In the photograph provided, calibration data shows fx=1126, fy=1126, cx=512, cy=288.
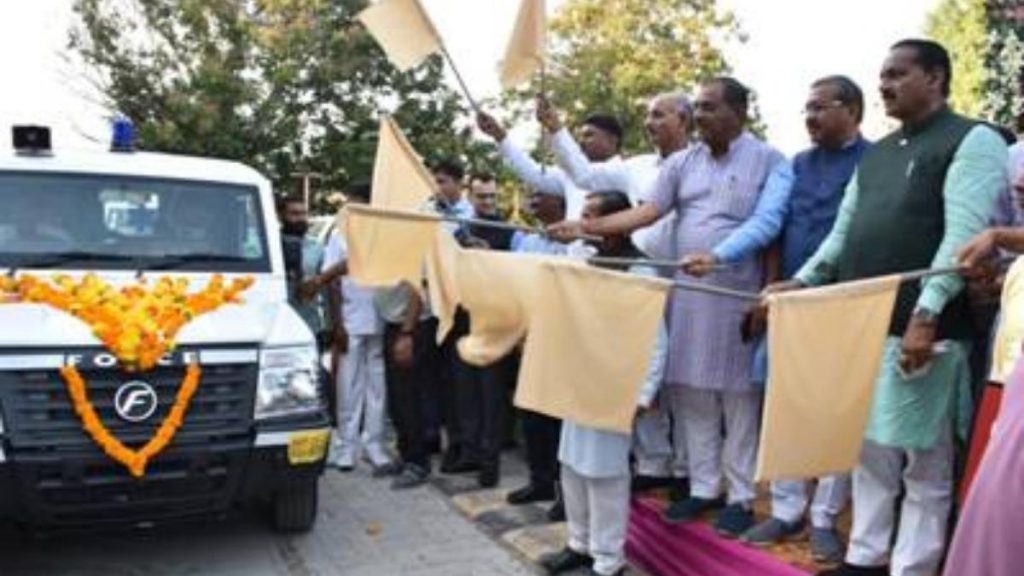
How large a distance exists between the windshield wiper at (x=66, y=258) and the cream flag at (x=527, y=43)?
2.18m

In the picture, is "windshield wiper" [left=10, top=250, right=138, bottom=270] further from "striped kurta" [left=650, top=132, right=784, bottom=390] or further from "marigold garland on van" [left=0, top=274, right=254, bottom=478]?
"striped kurta" [left=650, top=132, right=784, bottom=390]

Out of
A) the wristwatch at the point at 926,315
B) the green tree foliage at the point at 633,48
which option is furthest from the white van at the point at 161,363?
the green tree foliage at the point at 633,48

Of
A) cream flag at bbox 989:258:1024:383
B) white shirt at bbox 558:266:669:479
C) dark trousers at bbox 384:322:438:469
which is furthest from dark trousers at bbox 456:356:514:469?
cream flag at bbox 989:258:1024:383

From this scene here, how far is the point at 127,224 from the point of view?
587cm

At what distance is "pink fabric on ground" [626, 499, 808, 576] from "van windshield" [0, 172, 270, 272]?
8.00ft

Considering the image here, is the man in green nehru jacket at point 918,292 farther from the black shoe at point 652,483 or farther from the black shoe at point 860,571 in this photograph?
the black shoe at point 652,483

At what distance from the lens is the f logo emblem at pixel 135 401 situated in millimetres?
4883

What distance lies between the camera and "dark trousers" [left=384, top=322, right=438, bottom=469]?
23.3ft

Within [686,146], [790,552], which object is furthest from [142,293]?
[790,552]

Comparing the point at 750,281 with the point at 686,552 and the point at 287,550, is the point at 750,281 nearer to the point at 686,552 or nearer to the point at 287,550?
the point at 686,552

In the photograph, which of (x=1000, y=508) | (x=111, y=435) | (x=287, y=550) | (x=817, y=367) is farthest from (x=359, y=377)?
(x=1000, y=508)

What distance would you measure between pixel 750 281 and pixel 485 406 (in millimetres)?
2331

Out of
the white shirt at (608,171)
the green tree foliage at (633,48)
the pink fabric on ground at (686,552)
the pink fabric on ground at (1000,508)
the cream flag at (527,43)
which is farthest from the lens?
the green tree foliage at (633,48)

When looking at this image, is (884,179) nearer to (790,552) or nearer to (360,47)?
(790,552)
